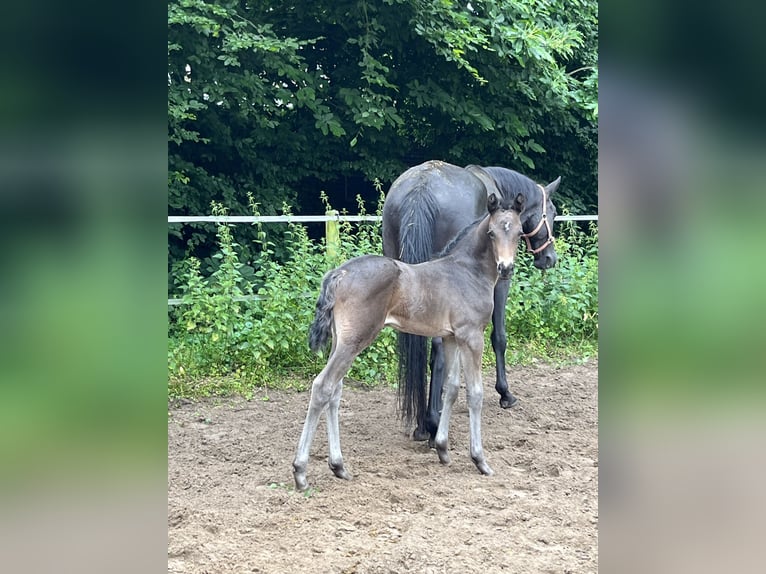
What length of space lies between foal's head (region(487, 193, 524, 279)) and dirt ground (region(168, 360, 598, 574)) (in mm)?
1369

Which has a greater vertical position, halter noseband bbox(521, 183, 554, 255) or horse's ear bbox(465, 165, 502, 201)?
horse's ear bbox(465, 165, 502, 201)

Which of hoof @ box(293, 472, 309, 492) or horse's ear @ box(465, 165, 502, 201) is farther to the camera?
horse's ear @ box(465, 165, 502, 201)

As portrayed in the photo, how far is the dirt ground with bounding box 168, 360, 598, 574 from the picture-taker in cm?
318

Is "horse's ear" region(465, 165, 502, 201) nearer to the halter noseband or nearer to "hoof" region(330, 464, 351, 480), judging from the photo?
the halter noseband

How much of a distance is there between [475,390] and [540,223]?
1.70 m

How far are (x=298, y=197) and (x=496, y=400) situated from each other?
5.40m

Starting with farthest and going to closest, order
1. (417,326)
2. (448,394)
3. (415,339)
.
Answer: (415,339) → (448,394) → (417,326)

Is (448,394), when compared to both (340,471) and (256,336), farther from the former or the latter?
(256,336)

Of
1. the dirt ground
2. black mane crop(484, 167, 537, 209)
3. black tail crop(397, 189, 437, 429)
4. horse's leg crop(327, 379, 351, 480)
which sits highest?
black mane crop(484, 167, 537, 209)

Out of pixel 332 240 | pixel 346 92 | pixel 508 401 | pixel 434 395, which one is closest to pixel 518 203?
pixel 434 395

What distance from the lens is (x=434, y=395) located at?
16.8 feet

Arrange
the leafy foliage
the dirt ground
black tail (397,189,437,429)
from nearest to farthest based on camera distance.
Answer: the dirt ground
black tail (397,189,437,429)
the leafy foliage

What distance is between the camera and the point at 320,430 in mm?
5539

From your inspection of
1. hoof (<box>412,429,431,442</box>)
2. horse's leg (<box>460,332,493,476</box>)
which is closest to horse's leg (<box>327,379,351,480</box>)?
horse's leg (<box>460,332,493,476</box>)
